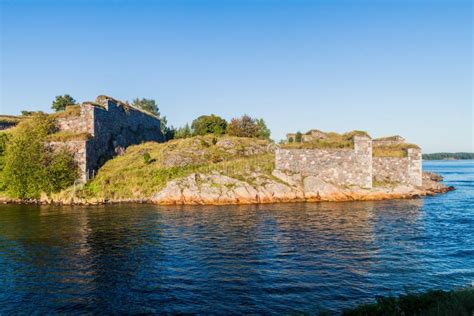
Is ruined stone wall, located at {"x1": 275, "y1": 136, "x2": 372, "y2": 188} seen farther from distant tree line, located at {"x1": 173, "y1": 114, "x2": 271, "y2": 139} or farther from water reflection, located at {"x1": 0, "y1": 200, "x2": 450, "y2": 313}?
distant tree line, located at {"x1": 173, "y1": 114, "x2": 271, "y2": 139}

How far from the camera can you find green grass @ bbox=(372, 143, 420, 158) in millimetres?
56062

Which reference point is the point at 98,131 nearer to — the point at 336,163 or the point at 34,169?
the point at 34,169

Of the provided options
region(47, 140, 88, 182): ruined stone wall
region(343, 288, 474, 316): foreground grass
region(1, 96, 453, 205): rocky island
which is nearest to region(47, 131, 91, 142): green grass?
region(1, 96, 453, 205): rocky island

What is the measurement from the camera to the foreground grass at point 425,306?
10.4 meters

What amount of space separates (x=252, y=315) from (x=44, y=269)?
1336 cm

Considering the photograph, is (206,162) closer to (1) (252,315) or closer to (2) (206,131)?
(2) (206,131)

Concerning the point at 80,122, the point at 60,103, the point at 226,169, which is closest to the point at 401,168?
the point at 226,169

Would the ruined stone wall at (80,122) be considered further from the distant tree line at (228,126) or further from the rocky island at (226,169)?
the distant tree line at (228,126)

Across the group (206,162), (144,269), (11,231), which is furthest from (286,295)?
(206,162)

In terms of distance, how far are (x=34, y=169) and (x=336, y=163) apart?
4408 centimetres

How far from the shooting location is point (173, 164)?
55812 mm

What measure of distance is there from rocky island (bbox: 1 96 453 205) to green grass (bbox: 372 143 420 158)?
0.15 metres

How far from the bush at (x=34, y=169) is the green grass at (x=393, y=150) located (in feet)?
157

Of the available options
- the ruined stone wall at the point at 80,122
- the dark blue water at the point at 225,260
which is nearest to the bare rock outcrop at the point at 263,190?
the dark blue water at the point at 225,260
